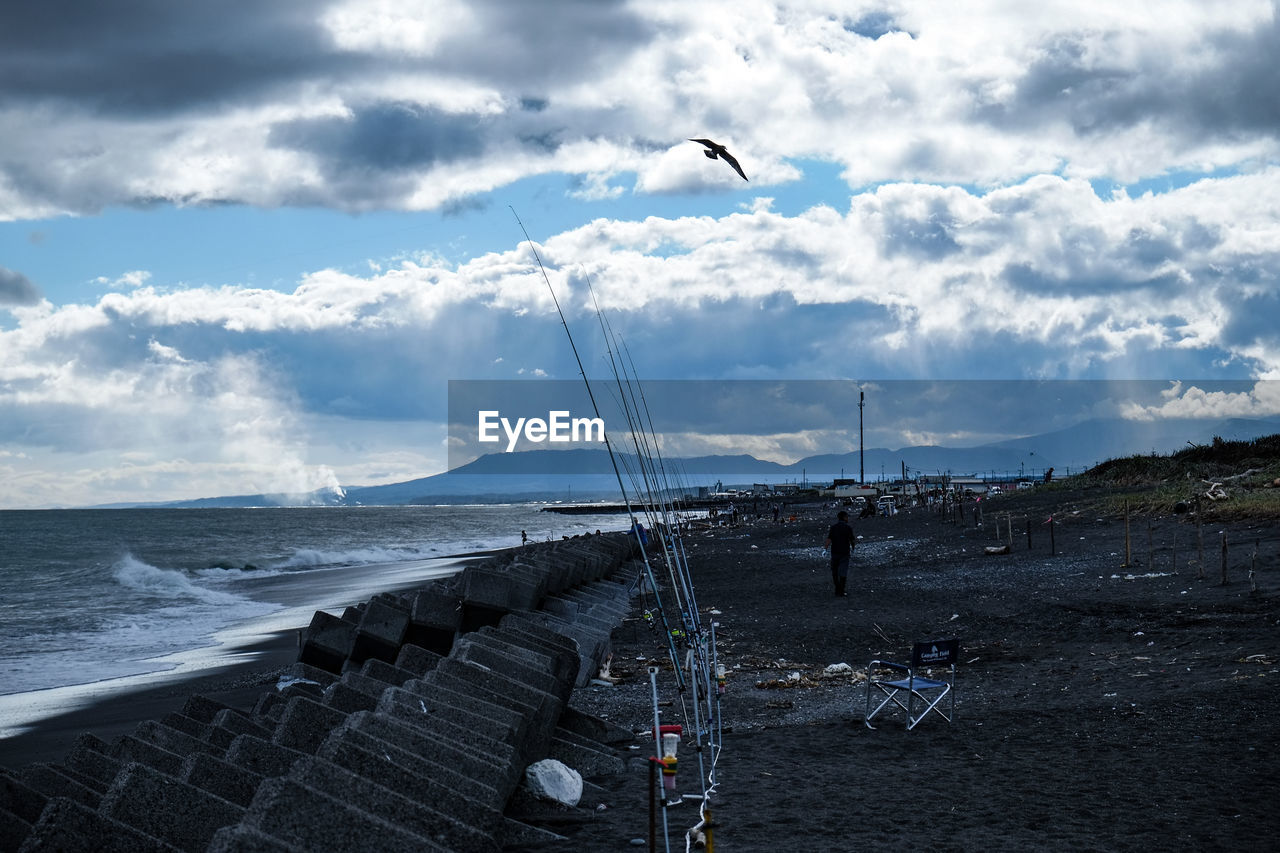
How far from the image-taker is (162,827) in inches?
167

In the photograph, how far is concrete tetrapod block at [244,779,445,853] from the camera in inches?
141

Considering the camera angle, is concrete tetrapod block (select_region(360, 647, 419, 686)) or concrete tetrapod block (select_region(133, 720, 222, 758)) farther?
concrete tetrapod block (select_region(360, 647, 419, 686))

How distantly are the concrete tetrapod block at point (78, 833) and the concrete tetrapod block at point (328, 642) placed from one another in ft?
A: 23.5

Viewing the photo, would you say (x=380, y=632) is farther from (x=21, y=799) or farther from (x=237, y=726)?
(x=21, y=799)

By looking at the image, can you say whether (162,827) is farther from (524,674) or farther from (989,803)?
(989,803)

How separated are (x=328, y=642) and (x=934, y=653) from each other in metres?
5.92

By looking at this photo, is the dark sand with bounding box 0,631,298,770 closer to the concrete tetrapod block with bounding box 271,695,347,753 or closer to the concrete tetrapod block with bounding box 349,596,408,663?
the concrete tetrapod block with bounding box 349,596,408,663

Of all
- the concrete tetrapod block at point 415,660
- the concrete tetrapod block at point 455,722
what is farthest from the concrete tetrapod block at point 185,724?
the concrete tetrapod block at point 455,722

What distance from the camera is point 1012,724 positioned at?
857 cm

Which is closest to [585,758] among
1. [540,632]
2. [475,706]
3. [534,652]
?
[534,652]

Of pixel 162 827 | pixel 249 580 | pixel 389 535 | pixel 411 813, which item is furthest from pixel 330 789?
pixel 389 535

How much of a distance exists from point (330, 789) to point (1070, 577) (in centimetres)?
1648

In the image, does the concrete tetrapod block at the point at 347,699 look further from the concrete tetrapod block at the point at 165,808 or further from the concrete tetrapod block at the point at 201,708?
the concrete tetrapod block at the point at 165,808

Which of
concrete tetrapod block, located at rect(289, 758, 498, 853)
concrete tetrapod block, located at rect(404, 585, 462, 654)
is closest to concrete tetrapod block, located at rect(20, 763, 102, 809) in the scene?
concrete tetrapod block, located at rect(289, 758, 498, 853)
